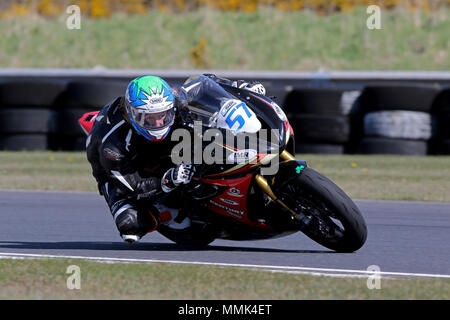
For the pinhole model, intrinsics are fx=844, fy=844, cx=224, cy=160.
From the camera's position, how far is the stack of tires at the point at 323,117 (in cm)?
1370

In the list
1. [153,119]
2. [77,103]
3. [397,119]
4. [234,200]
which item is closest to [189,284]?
[234,200]

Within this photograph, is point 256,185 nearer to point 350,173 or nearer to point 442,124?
point 350,173

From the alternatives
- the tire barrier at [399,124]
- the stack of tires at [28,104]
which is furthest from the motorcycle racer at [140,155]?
the stack of tires at [28,104]

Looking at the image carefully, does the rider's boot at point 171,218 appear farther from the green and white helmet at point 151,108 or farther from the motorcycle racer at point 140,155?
the green and white helmet at point 151,108

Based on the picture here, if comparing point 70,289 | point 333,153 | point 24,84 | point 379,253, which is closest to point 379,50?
point 333,153

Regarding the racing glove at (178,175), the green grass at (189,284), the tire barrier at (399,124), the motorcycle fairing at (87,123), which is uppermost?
the motorcycle fairing at (87,123)

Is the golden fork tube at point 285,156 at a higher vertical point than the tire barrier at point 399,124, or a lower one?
higher

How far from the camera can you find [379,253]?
6.03 meters

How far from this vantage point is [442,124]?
1336cm

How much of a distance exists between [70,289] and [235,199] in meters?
1.43

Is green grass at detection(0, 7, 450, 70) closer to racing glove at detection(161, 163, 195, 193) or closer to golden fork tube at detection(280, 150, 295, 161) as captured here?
golden fork tube at detection(280, 150, 295, 161)

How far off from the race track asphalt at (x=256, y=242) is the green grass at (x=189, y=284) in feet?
1.65

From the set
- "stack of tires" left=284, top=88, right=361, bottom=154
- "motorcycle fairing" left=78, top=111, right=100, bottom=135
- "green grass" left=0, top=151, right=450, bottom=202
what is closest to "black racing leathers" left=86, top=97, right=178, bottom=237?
"motorcycle fairing" left=78, top=111, right=100, bottom=135

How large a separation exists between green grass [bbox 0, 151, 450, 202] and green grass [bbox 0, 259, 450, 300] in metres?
4.95
